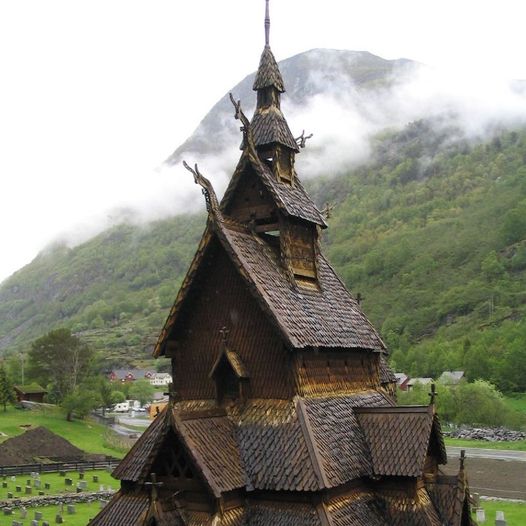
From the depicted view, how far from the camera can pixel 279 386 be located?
1572cm

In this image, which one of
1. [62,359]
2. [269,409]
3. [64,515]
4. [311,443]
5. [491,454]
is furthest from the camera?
[62,359]

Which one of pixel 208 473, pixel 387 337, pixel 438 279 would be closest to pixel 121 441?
pixel 208 473

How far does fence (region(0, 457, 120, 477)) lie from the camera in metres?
56.5

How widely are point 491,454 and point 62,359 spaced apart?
62.0 meters

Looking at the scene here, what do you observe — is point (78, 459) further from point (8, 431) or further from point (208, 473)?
point (208, 473)

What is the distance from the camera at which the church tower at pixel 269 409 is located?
47.0ft

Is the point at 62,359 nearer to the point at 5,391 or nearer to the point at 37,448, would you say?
the point at 5,391

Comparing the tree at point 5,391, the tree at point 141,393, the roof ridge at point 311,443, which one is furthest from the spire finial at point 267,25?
the tree at point 141,393

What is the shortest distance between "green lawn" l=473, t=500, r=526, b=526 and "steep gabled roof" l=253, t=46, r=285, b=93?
25457 millimetres

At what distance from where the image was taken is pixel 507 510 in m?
36.9

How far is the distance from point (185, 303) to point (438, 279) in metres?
174

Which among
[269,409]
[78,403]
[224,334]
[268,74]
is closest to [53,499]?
[224,334]

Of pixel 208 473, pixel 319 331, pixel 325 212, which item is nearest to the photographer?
pixel 208 473

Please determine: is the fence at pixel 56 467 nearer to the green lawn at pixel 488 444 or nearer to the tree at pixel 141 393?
the green lawn at pixel 488 444
